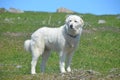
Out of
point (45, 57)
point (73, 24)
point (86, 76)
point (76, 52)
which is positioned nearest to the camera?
point (86, 76)

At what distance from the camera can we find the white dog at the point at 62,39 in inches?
607

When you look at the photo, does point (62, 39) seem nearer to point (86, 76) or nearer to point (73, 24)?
point (73, 24)

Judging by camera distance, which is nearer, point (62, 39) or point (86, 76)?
point (86, 76)

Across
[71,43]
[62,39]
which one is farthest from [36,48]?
[71,43]

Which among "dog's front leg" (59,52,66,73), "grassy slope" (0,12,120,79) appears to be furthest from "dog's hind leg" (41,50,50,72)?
"dog's front leg" (59,52,66,73)

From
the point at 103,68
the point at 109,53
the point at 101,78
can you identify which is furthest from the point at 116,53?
the point at 101,78

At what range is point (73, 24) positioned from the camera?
50.0 ft

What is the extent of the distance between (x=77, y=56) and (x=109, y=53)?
2186 millimetres

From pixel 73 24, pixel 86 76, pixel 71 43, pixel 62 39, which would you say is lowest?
pixel 86 76

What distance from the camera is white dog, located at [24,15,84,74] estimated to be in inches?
607

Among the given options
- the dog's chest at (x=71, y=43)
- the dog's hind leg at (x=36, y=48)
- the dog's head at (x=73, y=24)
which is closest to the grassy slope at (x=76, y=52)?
the dog's hind leg at (x=36, y=48)

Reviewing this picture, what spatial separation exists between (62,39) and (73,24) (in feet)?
2.53

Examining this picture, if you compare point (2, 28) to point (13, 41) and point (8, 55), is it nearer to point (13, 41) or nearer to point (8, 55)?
point (13, 41)

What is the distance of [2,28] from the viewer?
3547 cm
